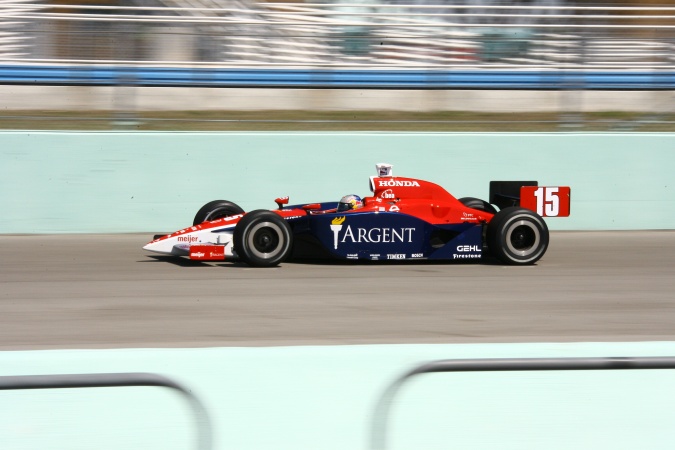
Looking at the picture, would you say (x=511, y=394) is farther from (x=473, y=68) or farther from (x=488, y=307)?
(x=473, y=68)

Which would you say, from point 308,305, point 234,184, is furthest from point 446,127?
point 308,305

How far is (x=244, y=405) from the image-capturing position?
3082 millimetres

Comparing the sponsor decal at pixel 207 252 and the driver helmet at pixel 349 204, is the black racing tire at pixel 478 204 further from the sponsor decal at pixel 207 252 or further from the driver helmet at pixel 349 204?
the sponsor decal at pixel 207 252

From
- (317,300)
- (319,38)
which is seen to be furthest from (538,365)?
(319,38)

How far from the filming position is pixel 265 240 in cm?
786

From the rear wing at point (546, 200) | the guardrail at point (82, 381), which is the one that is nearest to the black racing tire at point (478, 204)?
the rear wing at point (546, 200)

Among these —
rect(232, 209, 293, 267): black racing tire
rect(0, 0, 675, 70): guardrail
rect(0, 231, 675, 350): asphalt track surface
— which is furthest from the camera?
rect(0, 0, 675, 70): guardrail

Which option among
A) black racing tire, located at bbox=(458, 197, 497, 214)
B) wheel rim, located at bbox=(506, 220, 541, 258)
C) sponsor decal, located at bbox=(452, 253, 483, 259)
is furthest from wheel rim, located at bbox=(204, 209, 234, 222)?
wheel rim, located at bbox=(506, 220, 541, 258)

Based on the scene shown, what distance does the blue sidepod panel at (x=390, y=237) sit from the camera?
26.0ft

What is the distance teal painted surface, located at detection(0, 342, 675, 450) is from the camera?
9.87ft

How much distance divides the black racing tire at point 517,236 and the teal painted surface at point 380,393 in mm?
4939

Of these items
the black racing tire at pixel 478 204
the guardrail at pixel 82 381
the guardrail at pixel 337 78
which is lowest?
the guardrail at pixel 82 381

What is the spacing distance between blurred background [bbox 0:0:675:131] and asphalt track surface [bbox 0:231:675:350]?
2.34 meters

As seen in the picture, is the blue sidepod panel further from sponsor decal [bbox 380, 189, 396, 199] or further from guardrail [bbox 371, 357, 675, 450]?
guardrail [bbox 371, 357, 675, 450]
